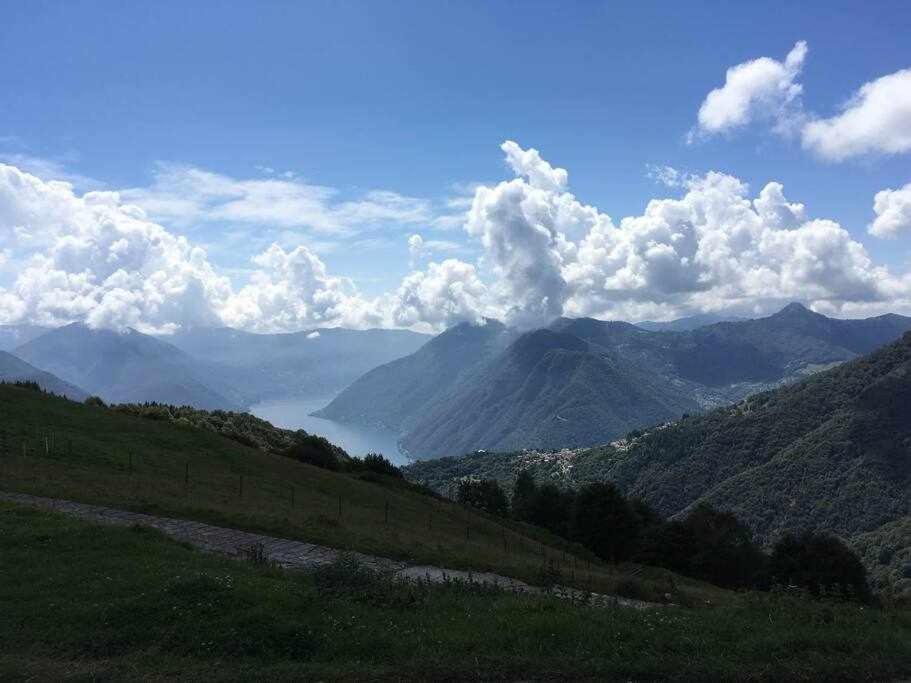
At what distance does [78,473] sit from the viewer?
2655 centimetres

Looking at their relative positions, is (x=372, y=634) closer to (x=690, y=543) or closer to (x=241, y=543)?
(x=241, y=543)

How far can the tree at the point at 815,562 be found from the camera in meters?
50.1

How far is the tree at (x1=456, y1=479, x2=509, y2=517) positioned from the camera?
91.6 m

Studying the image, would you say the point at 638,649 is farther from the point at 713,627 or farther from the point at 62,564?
the point at 62,564

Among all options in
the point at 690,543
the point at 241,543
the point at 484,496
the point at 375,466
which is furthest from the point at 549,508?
the point at 241,543

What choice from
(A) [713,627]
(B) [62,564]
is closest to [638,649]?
(A) [713,627]

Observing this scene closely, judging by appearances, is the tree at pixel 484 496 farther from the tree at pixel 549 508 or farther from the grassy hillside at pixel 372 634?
the grassy hillside at pixel 372 634

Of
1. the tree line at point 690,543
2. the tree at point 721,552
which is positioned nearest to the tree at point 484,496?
the tree line at point 690,543

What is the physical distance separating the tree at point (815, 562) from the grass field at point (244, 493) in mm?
20126

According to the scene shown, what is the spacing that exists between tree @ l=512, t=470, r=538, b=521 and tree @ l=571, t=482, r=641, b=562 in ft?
57.9

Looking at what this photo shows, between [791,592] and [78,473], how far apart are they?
90.1ft

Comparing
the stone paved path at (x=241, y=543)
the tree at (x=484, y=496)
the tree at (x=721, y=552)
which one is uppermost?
the stone paved path at (x=241, y=543)

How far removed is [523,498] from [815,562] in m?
48.1

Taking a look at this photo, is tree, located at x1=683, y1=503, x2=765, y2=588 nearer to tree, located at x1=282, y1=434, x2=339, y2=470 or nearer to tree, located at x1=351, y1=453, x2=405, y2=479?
tree, located at x1=351, y1=453, x2=405, y2=479
